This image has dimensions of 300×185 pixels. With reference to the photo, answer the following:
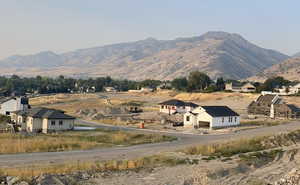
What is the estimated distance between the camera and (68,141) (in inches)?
1661

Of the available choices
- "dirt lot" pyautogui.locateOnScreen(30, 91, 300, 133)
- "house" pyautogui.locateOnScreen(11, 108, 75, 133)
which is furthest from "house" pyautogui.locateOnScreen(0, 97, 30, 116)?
"house" pyautogui.locateOnScreen(11, 108, 75, 133)

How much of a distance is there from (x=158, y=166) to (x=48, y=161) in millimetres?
9393

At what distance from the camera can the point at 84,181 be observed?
86.4ft

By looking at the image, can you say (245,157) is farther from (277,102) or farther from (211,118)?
(277,102)

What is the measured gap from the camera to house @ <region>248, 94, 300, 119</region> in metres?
76.4

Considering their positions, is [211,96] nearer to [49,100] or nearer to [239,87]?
[239,87]

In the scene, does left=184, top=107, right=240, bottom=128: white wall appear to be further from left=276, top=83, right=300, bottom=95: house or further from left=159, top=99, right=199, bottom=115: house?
left=276, top=83, right=300, bottom=95: house

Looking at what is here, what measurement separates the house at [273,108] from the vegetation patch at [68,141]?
37.1 metres

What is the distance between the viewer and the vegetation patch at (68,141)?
123 feet

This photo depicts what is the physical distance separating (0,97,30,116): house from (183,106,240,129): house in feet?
101

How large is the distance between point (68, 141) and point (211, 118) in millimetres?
25867

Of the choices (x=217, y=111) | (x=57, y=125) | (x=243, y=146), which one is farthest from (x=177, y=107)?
(x=243, y=146)

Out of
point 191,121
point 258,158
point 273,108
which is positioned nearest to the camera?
point 258,158

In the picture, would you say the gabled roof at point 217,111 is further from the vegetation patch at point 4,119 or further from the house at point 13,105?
the house at point 13,105
